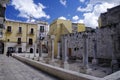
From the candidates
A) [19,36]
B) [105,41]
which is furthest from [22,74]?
[19,36]

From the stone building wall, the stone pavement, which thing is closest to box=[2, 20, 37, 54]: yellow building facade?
the stone building wall

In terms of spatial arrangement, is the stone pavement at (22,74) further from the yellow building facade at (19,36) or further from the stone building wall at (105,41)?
the yellow building facade at (19,36)

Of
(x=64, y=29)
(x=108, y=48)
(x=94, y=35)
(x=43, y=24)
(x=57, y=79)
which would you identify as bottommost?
(x=57, y=79)

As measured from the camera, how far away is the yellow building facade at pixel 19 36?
126ft

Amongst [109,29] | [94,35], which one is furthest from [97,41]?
[109,29]

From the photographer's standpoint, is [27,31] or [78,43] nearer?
[78,43]

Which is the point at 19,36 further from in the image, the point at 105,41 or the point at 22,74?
the point at 22,74

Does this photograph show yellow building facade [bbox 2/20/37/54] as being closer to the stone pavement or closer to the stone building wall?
the stone building wall

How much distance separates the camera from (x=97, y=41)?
1831cm

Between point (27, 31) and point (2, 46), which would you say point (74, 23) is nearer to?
point (27, 31)

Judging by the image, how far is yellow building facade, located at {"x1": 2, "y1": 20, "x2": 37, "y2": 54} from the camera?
38531 mm

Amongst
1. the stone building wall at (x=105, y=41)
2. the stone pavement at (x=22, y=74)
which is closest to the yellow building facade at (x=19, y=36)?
the stone building wall at (x=105, y=41)

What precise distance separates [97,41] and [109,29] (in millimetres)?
2339

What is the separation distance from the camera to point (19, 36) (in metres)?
40.3
